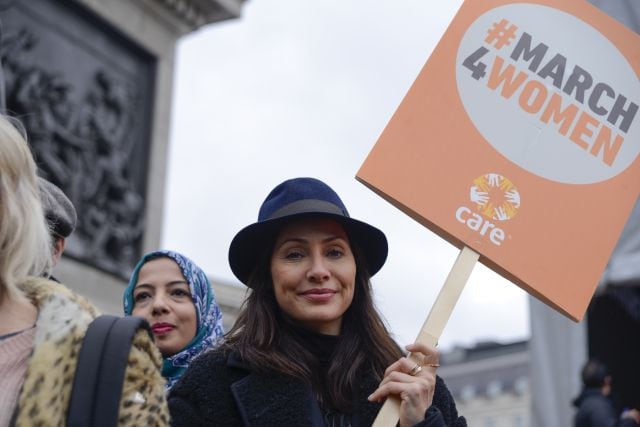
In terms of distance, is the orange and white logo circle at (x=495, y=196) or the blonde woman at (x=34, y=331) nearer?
the blonde woman at (x=34, y=331)

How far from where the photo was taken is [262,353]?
3637 mm

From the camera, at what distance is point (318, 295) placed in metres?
3.70

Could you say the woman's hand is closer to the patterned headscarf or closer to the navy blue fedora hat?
the navy blue fedora hat

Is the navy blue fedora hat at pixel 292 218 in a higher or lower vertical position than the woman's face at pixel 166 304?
higher

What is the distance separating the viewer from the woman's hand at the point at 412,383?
335 centimetres

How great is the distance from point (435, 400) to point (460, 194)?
62 centimetres

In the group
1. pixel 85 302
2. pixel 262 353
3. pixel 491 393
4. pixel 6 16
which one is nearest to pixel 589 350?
pixel 262 353

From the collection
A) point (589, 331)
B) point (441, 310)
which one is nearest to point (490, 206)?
point (441, 310)

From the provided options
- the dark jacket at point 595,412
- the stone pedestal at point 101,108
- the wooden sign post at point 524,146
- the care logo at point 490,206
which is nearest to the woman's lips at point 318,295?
the wooden sign post at point 524,146

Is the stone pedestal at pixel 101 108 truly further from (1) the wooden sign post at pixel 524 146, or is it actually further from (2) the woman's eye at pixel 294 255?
(2) the woman's eye at pixel 294 255

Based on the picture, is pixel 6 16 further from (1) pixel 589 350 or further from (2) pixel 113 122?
(1) pixel 589 350

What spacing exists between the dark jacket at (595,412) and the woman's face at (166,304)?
3.49m

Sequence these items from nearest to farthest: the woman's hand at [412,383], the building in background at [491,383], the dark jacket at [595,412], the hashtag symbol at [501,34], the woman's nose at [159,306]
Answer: the woman's hand at [412,383], the hashtag symbol at [501,34], the woman's nose at [159,306], the dark jacket at [595,412], the building in background at [491,383]

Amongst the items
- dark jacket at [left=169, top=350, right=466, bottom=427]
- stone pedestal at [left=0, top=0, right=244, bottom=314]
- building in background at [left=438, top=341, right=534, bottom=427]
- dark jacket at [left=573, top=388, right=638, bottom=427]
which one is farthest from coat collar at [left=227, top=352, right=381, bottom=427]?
building in background at [left=438, top=341, right=534, bottom=427]
